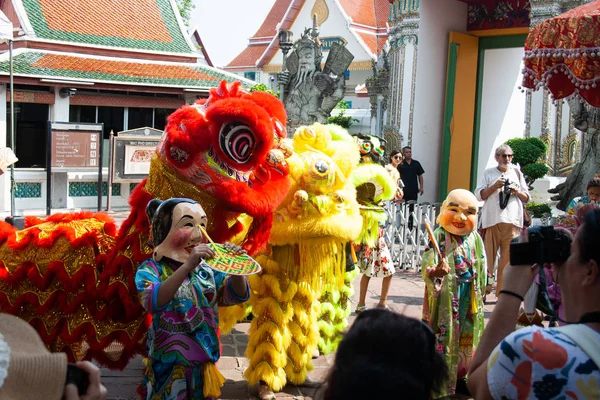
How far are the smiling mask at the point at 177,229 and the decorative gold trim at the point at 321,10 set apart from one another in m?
33.4

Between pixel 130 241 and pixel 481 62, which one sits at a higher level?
pixel 481 62

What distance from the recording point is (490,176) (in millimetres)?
8016

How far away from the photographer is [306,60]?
638 inches

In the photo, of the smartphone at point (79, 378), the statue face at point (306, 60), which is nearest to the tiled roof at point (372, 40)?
the statue face at point (306, 60)

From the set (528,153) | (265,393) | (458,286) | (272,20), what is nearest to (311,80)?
(528,153)

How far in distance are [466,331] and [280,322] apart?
1.39 metres

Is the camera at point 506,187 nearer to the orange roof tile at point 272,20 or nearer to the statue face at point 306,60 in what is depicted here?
the statue face at point 306,60

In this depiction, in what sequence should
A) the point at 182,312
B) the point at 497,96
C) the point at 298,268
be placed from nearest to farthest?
the point at 182,312, the point at 298,268, the point at 497,96

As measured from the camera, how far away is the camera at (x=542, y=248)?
2.12 m

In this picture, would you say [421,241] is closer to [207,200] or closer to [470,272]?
[470,272]

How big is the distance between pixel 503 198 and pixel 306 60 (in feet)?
29.8

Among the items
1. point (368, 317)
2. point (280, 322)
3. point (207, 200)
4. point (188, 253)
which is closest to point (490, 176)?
point (280, 322)

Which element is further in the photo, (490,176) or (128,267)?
(490,176)

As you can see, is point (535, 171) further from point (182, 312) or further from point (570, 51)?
point (182, 312)
